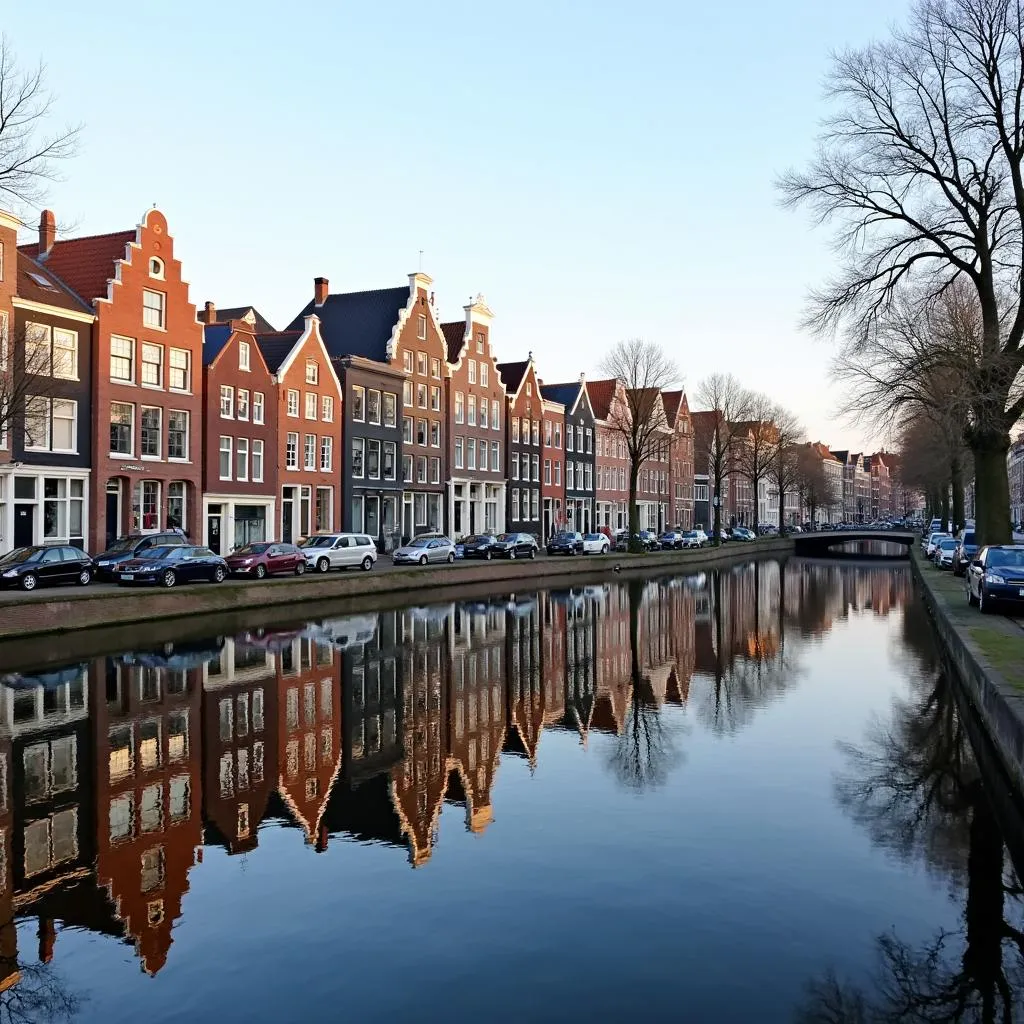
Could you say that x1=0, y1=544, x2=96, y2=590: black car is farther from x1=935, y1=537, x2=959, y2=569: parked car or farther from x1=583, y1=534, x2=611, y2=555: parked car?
x1=935, y1=537, x2=959, y2=569: parked car

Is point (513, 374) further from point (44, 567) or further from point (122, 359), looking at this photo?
point (44, 567)

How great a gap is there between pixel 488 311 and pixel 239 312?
714 inches

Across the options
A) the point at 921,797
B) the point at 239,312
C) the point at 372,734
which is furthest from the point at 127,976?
the point at 239,312

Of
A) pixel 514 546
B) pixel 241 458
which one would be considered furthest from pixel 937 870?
pixel 514 546

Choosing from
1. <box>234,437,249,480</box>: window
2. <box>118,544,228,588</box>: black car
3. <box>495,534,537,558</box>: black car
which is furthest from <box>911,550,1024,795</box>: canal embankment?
<box>234,437,249,480</box>: window

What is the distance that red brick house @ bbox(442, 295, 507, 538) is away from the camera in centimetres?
6769

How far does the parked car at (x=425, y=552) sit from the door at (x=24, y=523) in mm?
17596

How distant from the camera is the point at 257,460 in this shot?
4966 centimetres

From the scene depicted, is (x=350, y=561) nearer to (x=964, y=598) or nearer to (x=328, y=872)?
(x=964, y=598)

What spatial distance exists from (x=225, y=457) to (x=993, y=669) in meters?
39.9

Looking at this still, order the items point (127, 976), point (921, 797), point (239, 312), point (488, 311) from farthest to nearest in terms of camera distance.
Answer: point (488, 311)
point (239, 312)
point (921, 797)
point (127, 976)

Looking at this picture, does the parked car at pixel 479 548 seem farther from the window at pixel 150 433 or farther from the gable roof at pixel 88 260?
the gable roof at pixel 88 260

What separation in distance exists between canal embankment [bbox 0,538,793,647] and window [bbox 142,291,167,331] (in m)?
14.5

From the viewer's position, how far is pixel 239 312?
6488 cm
